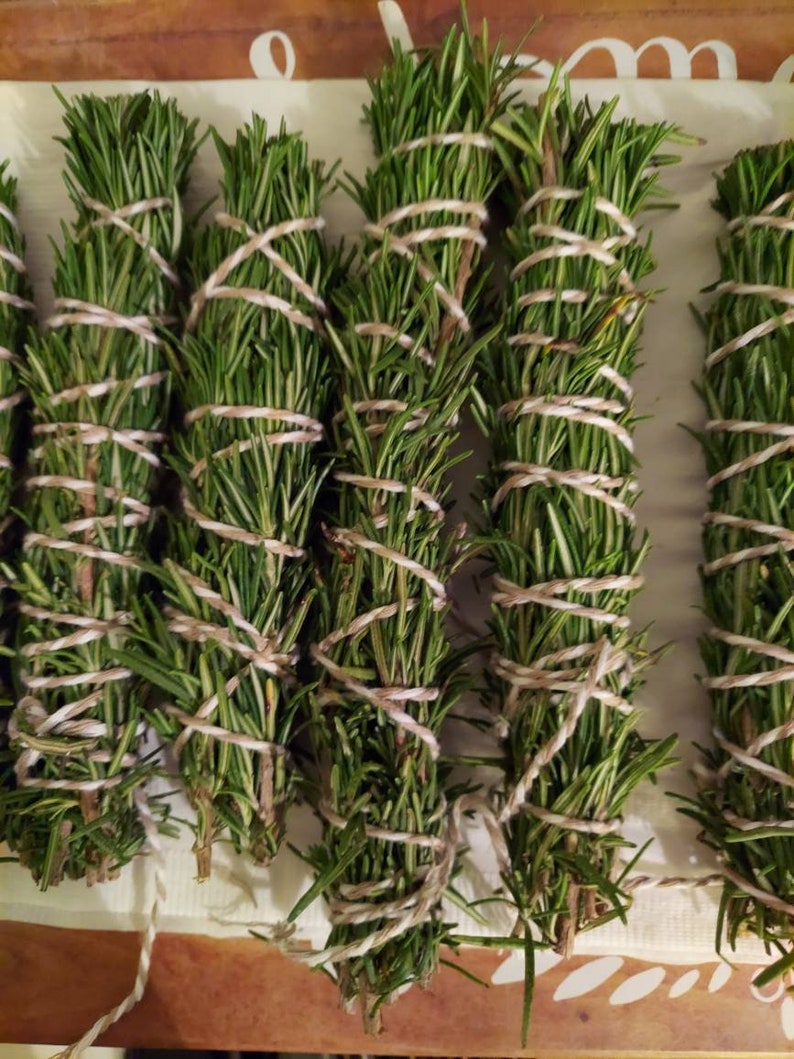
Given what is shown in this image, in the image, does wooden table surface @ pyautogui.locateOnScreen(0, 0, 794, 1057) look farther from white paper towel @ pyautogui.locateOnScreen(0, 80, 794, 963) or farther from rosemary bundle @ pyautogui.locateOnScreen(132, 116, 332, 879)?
rosemary bundle @ pyautogui.locateOnScreen(132, 116, 332, 879)

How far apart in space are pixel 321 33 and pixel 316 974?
0.99 metres

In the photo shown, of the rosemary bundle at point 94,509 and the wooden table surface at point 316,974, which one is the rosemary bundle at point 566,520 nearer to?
the wooden table surface at point 316,974

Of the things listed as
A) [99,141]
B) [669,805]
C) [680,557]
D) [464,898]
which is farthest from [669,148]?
[464,898]

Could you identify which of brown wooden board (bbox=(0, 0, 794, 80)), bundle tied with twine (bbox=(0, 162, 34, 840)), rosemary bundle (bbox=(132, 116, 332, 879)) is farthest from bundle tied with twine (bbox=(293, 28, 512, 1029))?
bundle tied with twine (bbox=(0, 162, 34, 840))

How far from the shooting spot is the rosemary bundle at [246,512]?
0.67 meters

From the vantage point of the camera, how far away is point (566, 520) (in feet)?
2.22

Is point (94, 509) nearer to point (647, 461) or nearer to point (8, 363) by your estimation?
point (8, 363)

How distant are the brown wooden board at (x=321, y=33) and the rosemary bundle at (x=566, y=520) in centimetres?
17

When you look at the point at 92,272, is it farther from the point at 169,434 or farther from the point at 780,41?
the point at 780,41

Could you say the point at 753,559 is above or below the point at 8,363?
below

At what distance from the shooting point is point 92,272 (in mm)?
724

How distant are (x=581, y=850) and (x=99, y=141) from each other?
792 millimetres

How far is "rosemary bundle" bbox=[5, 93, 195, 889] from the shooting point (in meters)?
0.70

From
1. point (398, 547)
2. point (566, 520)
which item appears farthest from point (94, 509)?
point (566, 520)
